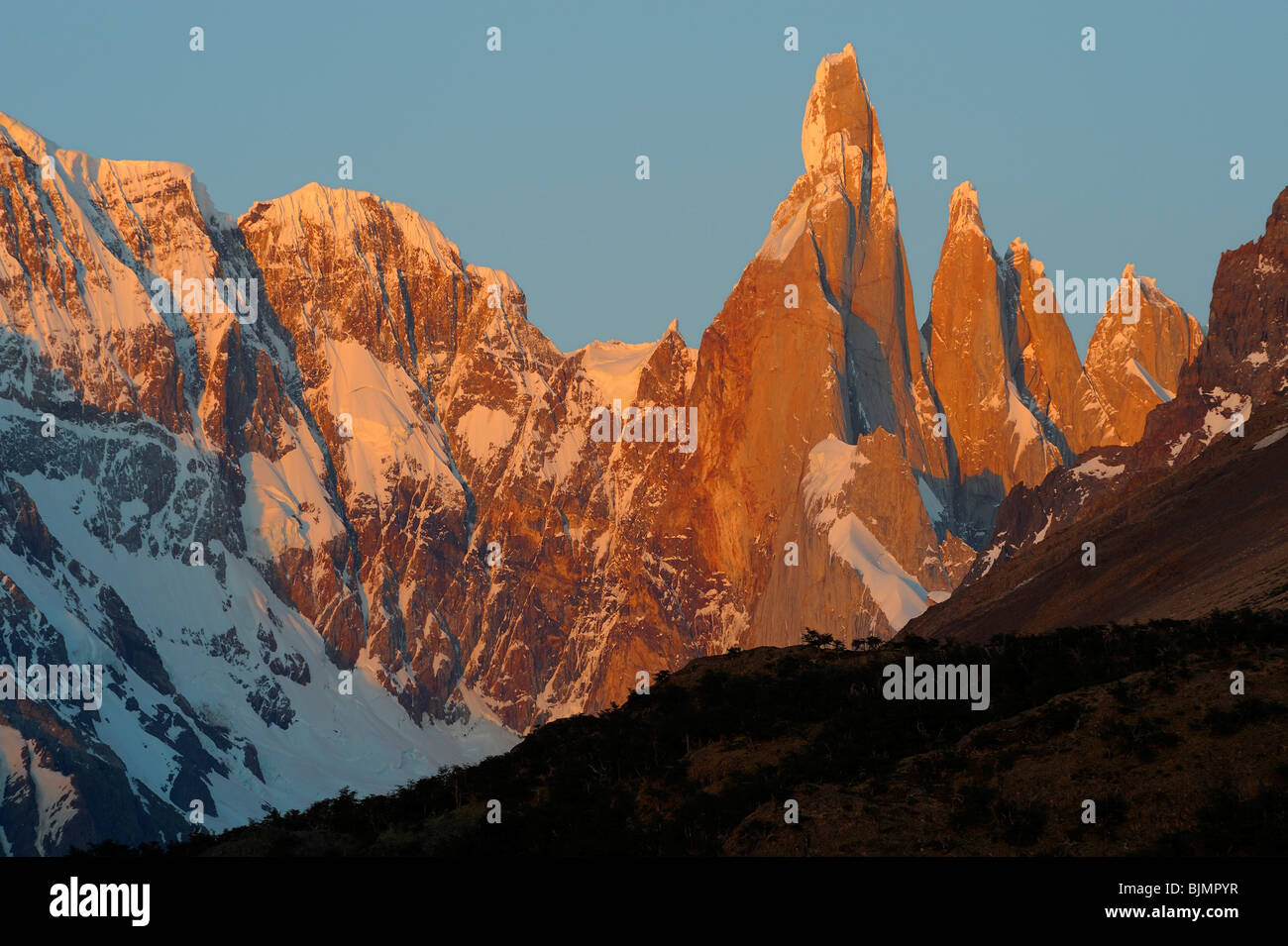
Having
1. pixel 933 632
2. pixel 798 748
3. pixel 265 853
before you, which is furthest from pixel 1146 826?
pixel 933 632

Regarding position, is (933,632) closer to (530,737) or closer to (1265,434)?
(1265,434)

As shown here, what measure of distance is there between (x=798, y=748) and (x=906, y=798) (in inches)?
291

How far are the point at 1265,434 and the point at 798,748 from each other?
90281 millimetres

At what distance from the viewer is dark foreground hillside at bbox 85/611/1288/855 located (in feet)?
140

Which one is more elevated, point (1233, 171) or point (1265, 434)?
point (1233, 171)

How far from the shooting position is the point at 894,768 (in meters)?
48.6

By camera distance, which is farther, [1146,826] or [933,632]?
[933,632]

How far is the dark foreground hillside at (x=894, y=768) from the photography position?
4259cm
